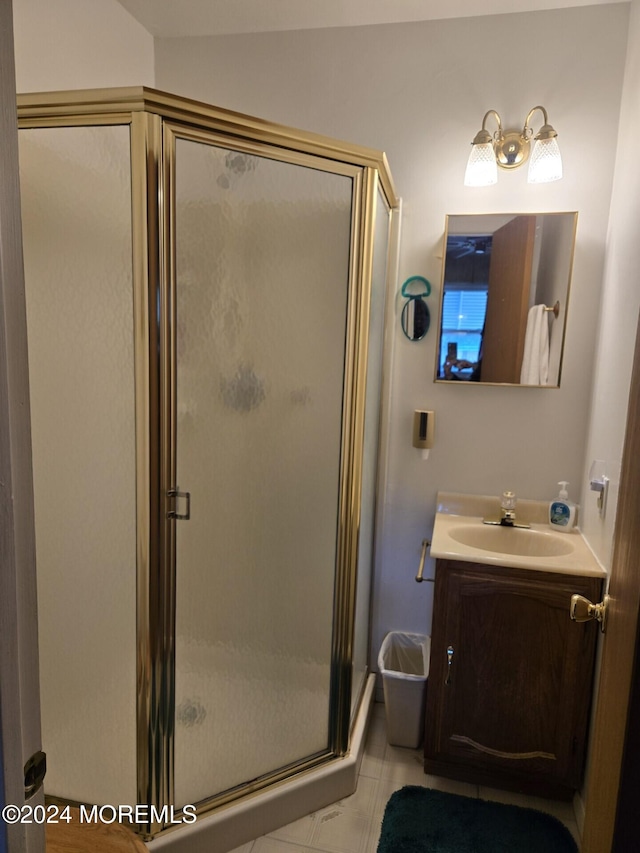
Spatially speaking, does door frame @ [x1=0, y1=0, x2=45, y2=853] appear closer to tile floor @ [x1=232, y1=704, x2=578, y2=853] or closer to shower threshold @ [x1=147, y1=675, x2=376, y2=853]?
shower threshold @ [x1=147, y1=675, x2=376, y2=853]

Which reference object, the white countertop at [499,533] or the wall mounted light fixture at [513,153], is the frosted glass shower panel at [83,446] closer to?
the white countertop at [499,533]

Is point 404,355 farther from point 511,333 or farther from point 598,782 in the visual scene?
point 598,782

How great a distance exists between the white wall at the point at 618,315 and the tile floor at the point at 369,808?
0.91 m

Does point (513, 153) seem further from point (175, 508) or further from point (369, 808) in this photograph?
point (369, 808)

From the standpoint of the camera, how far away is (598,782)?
3.30ft

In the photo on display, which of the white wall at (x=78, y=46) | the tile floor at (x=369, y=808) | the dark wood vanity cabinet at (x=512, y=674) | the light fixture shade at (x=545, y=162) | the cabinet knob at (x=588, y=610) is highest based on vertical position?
the white wall at (x=78, y=46)

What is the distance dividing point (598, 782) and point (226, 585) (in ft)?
3.28

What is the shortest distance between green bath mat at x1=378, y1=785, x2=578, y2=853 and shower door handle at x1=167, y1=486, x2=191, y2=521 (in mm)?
1166

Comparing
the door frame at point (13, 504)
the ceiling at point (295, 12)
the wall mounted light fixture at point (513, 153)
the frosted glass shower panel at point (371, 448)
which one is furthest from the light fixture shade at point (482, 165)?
the door frame at point (13, 504)

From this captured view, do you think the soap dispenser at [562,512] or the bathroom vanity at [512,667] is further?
the soap dispenser at [562,512]

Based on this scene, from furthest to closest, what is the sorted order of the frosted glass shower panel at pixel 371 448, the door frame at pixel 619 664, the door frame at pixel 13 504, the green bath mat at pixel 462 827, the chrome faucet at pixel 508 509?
the chrome faucet at pixel 508 509
the frosted glass shower panel at pixel 371 448
the green bath mat at pixel 462 827
the door frame at pixel 619 664
the door frame at pixel 13 504

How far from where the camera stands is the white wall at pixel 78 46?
1506 millimetres

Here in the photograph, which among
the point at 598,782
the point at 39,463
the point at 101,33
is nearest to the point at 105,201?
the point at 39,463

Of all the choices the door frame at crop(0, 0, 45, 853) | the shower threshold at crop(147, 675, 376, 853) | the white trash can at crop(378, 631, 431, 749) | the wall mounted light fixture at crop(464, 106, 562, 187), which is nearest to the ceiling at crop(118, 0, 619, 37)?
the wall mounted light fixture at crop(464, 106, 562, 187)
